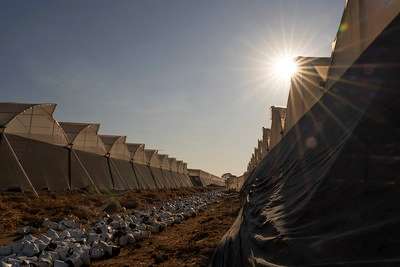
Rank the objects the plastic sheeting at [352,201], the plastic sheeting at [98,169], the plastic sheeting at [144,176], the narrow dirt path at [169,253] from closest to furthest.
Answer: the plastic sheeting at [352,201]
the narrow dirt path at [169,253]
the plastic sheeting at [98,169]
the plastic sheeting at [144,176]

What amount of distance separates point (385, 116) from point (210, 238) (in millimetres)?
5031

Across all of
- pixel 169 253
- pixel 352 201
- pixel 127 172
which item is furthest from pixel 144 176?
pixel 352 201

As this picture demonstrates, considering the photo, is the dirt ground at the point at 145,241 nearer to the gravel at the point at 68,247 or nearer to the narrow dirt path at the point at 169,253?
the narrow dirt path at the point at 169,253

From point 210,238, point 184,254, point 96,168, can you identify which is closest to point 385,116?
point 184,254

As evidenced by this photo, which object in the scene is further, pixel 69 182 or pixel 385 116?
pixel 69 182

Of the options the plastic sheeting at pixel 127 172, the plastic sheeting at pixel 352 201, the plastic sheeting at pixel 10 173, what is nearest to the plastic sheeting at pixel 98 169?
the plastic sheeting at pixel 127 172

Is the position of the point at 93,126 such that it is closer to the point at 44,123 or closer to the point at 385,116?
the point at 44,123

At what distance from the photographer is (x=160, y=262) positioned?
5.93 m

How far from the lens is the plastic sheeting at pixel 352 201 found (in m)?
2.35

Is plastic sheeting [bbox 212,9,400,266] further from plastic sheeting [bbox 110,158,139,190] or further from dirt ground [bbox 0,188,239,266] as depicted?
Answer: plastic sheeting [bbox 110,158,139,190]

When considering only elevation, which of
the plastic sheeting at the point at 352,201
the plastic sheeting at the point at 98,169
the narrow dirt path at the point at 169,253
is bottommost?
the narrow dirt path at the point at 169,253

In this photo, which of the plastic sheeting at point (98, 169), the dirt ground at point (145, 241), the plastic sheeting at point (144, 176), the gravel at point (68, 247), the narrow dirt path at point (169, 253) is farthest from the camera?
the plastic sheeting at point (144, 176)

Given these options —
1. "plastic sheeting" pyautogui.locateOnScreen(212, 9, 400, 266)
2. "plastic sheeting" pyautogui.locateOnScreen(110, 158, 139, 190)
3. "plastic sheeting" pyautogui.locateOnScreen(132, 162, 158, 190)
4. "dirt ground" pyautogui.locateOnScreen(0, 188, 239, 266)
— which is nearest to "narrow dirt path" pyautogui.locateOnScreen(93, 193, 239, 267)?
"dirt ground" pyautogui.locateOnScreen(0, 188, 239, 266)

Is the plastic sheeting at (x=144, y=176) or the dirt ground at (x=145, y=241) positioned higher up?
Result: the plastic sheeting at (x=144, y=176)
